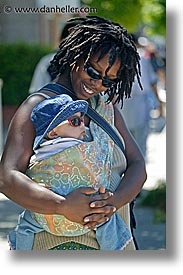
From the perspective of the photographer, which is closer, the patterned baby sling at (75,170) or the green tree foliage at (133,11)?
the patterned baby sling at (75,170)

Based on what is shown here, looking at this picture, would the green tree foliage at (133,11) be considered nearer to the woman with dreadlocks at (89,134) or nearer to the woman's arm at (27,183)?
the woman with dreadlocks at (89,134)

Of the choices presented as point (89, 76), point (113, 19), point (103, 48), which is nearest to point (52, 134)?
point (89, 76)

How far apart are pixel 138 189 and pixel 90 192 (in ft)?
1.08

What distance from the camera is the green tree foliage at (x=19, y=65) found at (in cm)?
1091

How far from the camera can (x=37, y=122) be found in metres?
3.06

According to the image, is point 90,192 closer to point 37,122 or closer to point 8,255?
point 37,122

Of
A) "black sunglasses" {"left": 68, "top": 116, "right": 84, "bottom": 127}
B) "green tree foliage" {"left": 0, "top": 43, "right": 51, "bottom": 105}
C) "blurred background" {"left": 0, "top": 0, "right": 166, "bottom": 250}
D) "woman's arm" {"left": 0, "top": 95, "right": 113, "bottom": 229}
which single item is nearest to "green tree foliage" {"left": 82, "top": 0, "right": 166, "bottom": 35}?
"blurred background" {"left": 0, "top": 0, "right": 166, "bottom": 250}

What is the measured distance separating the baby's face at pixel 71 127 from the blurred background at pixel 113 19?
2.29 ft

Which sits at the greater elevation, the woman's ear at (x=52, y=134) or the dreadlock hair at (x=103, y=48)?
the dreadlock hair at (x=103, y=48)

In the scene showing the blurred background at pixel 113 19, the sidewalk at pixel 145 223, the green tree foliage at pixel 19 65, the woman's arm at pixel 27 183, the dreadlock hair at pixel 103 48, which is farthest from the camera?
the green tree foliage at pixel 19 65

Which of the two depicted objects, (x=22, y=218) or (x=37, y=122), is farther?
(x=22, y=218)

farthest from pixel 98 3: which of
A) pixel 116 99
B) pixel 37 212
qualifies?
pixel 37 212

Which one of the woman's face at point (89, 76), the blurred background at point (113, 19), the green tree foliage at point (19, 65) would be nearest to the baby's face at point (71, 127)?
the woman's face at point (89, 76)

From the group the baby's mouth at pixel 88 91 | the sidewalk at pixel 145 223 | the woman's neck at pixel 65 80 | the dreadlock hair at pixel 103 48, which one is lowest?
the sidewalk at pixel 145 223
